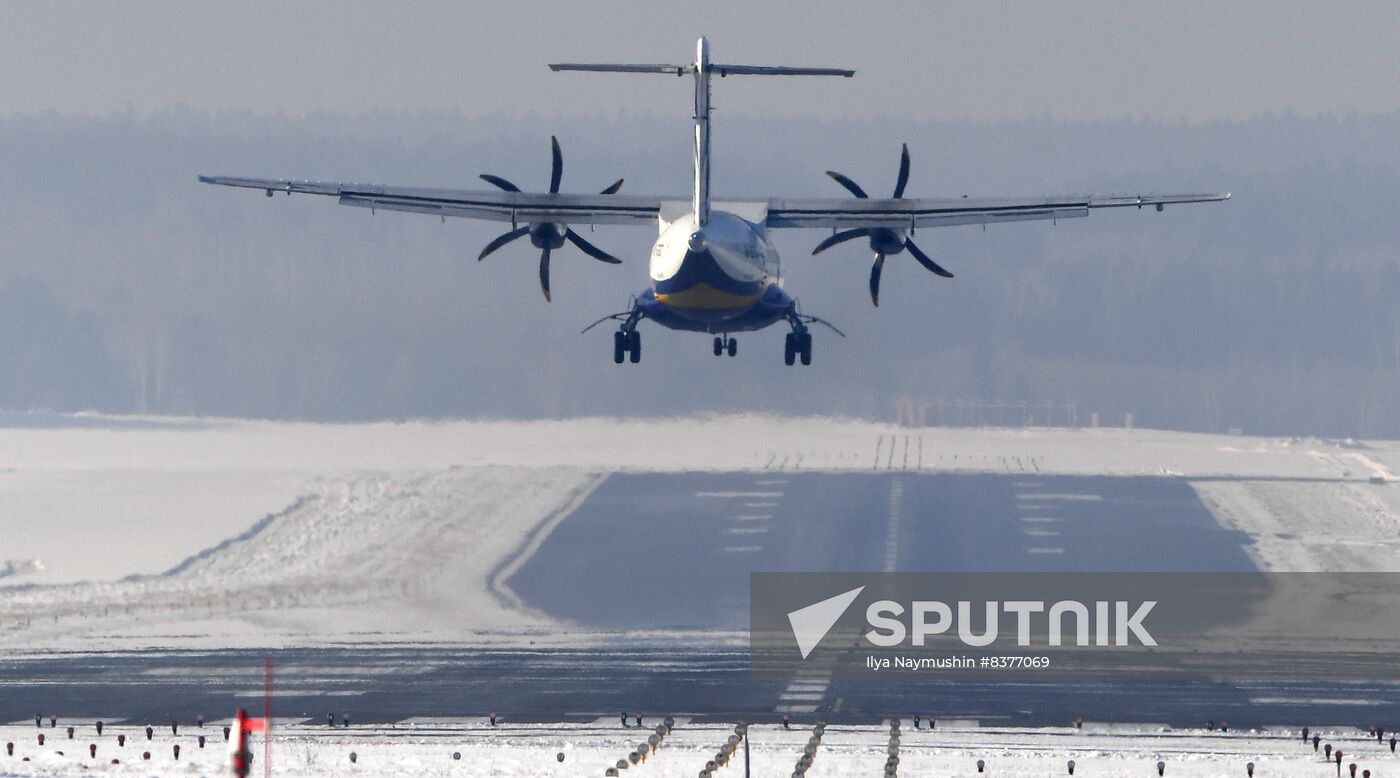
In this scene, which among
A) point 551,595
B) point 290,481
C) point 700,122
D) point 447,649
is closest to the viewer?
point 700,122

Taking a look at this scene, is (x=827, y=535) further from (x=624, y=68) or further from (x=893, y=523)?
(x=624, y=68)

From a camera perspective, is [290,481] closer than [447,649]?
No

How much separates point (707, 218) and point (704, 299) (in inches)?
107

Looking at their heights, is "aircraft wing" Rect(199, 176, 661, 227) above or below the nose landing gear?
above

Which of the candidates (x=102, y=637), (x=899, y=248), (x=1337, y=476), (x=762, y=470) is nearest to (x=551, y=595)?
(x=102, y=637)

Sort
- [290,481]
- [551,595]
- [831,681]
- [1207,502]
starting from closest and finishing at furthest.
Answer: [831,681]
[551,595]
[290,481]
[1207,502]

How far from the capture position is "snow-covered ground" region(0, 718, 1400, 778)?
7362 cm

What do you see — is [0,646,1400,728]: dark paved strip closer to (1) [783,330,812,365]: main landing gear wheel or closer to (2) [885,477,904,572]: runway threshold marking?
(1) [783,330,812,365]: main landing gear wheel

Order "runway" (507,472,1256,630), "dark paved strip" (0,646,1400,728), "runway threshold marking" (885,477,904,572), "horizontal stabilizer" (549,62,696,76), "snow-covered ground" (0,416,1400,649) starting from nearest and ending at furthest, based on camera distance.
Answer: "horizontal stabilizer" (549,62,696,76)
"dark paved strip" (0,646,1400,728)
"snow-covered ground" (0,416,1400,649)
"runway" (507,472,1256,630)
"runway threshold marking" (885,477,904,572)

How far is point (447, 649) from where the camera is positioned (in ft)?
338

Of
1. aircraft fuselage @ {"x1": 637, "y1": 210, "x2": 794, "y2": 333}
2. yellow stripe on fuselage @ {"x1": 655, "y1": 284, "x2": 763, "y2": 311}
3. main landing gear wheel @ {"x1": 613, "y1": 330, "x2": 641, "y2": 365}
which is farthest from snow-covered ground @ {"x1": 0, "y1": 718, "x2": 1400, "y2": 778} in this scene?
yellow stripe on fuselage @ {"x1": 655, "y1": 284, "x2": 763, "y2": 311}

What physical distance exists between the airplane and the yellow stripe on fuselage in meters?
0.03

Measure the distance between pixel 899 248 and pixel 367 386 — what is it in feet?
223

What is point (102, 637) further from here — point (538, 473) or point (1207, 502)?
point (1207, 502)
